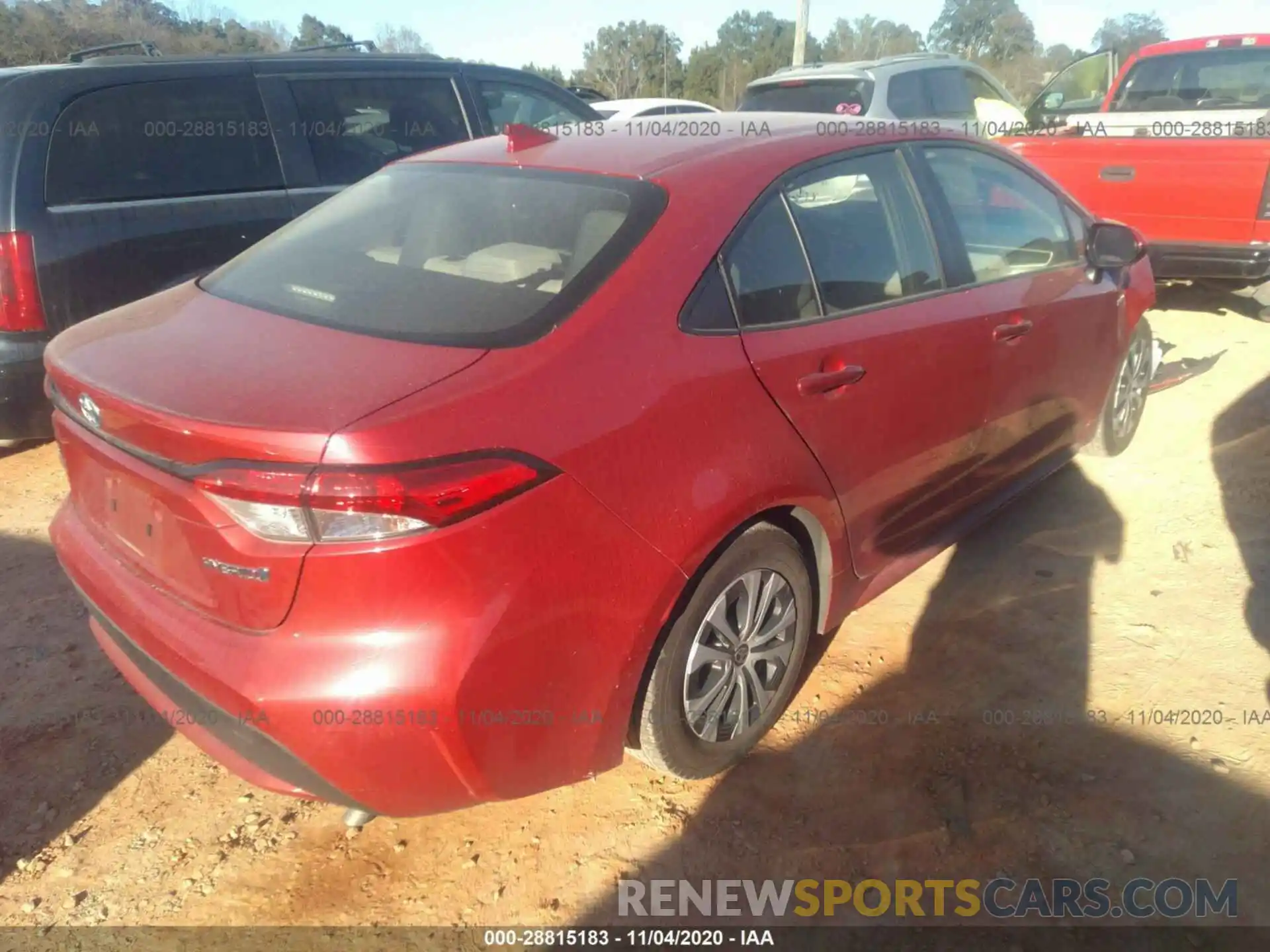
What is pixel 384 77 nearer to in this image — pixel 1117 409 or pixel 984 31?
pixel 1117 409

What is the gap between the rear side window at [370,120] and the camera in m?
4.86

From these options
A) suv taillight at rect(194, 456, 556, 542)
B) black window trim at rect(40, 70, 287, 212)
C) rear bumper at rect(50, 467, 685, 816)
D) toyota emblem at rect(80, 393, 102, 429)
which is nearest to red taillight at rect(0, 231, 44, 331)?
black window trim at rect(40, 70, 287, 212)

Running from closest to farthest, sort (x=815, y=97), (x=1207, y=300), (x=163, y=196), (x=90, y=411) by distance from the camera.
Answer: (x=90, y=411), (x=163, y=196), (x=1207, y=300), (x=815, y=97)

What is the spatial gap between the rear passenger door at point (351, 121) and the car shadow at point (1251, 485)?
4.35 meters

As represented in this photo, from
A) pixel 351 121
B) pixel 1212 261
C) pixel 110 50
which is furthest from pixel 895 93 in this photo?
pixel 110 50

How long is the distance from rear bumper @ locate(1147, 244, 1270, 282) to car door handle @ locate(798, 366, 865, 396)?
14.1 ft

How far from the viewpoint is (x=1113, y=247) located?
140 inches

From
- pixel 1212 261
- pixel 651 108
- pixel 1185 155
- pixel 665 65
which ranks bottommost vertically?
pixel 1212 261

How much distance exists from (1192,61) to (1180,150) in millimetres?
1952

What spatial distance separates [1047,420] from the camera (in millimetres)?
3531

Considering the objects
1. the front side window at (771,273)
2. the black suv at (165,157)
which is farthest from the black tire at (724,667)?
the black suv at (165,157)

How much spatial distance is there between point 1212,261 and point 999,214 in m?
3.48

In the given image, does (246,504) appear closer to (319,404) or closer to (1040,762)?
(319,404)

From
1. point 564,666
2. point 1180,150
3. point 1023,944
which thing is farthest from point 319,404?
point 1180,150
